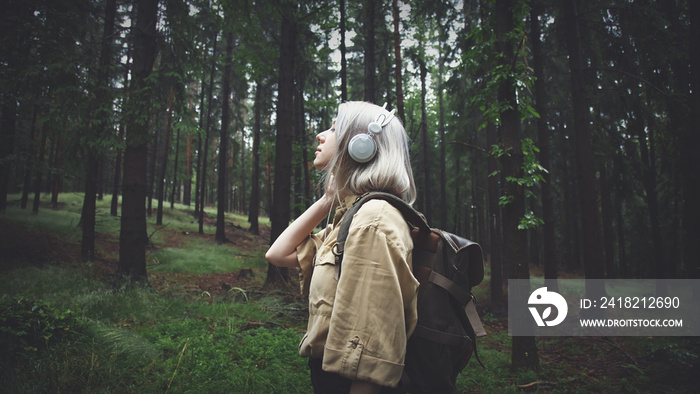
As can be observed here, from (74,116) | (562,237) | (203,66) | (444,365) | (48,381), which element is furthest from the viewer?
(562,237)

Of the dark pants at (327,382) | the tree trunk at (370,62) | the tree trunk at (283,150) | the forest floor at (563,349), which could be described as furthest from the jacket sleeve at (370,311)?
the tree trunk at (370,62)

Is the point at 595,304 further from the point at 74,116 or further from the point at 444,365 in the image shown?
the point at 74,116

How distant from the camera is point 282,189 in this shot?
32.8 feet

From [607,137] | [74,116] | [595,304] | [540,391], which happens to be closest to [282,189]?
[74,116]

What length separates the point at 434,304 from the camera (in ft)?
4.35

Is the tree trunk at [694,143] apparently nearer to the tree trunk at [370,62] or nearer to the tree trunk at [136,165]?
the tree trunk at [370,62]

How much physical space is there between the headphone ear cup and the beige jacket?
26 centimetres

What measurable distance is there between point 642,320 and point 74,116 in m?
16.4

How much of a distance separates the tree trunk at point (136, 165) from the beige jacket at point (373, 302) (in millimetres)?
7999

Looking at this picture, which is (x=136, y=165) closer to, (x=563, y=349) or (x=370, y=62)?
(x=370, y=62)

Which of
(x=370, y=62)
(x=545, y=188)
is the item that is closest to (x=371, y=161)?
(x=545, y=188)

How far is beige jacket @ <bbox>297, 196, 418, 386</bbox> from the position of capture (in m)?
1.10

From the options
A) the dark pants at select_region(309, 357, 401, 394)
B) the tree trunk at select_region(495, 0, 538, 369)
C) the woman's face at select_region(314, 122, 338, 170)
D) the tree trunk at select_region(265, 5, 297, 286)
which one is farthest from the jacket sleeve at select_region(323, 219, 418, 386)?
the tree trunk at select_region(265, 5, 297, 286)

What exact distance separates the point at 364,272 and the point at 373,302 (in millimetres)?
106
